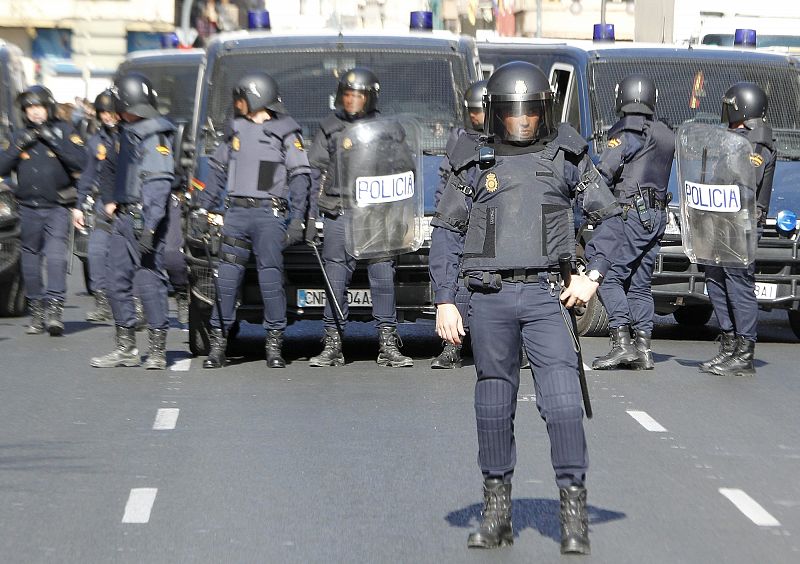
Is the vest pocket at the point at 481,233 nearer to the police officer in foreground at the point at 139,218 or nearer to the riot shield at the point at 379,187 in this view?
the riot shield at the point at 379,187

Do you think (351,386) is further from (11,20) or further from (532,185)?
(11,20)

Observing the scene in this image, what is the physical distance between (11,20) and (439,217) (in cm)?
3942

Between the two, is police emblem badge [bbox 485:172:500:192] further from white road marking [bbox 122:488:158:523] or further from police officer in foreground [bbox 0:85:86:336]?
police officer in foreground [bbox 0:85:86:336]

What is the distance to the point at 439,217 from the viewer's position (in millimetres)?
6625

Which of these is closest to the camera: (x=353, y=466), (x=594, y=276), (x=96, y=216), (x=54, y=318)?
(x=594, y=276)

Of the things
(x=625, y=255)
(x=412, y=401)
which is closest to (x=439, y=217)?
(x=412, y=401)

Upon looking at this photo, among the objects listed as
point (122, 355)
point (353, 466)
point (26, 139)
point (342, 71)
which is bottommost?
point (122, 355)

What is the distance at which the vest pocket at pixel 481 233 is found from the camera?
6.48 meters

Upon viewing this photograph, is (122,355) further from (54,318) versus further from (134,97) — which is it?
(54,318)

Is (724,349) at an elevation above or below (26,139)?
below

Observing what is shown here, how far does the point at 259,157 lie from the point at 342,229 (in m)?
0.75

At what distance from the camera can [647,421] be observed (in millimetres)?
9602

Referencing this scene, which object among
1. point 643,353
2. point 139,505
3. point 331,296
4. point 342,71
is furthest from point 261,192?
point 139,505

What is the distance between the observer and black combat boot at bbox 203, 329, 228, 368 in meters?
11.8
